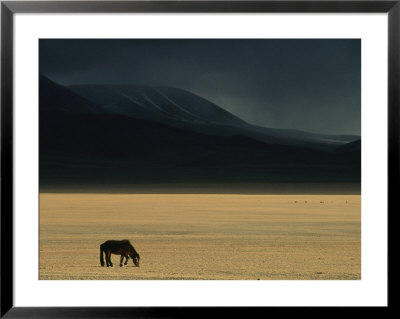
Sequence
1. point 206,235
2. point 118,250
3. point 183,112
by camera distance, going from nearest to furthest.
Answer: point 118,250
point 206,235
point 183,112

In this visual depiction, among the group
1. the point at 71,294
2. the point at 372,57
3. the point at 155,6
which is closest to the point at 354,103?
the point at 372,57

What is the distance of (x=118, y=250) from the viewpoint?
2705 millimetres

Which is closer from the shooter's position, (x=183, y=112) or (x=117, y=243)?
(x=117, y=243)

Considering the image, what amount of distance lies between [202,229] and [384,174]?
982mm

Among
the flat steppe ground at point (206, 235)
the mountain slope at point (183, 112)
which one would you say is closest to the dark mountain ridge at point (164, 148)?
the mountain slope at point (183, 112)

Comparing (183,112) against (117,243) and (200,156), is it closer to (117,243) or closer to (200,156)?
(200,156)

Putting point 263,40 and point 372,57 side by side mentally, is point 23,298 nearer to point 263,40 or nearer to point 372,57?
point 263,40

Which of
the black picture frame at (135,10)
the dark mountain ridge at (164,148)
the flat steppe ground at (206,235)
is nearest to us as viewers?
the black picture frame at (135,10)

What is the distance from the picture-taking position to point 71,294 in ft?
8.39

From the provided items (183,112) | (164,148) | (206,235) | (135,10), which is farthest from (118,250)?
(135,10)

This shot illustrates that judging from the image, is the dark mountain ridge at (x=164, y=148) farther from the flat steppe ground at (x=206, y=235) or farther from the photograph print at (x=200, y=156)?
the flat steppe ground at (x=206, y=235)

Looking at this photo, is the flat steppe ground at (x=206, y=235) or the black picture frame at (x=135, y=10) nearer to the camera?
the black picture frame at (x=135, y=10)

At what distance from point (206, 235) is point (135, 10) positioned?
1224mm

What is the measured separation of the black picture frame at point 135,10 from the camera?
8.21 ft
